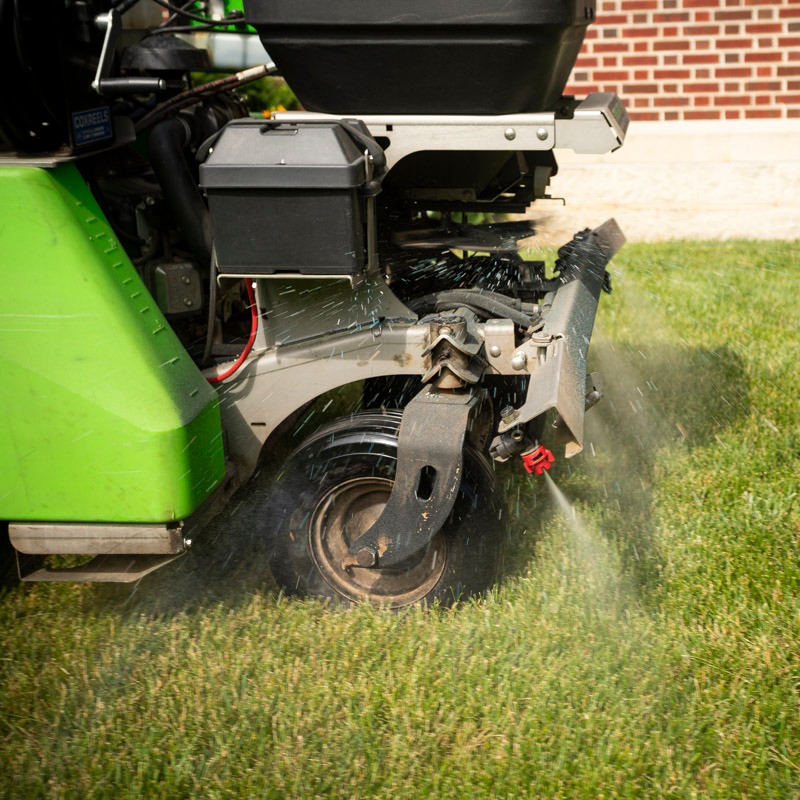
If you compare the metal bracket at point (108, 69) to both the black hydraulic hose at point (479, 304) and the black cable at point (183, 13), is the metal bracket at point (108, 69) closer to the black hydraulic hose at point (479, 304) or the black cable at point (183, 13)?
the black cable at point (183, 13)

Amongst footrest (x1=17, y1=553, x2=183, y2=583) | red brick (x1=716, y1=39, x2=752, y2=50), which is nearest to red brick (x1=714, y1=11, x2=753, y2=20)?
red brick (x1=716, y1=39, x2=752, y2=50)

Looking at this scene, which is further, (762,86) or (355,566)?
(762,86)

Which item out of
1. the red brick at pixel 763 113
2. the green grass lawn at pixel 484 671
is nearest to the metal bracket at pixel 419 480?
the green grass lawn at pixel 484 671

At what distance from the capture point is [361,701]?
2424 mm

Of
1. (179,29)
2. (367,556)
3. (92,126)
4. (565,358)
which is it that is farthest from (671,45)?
(367,556)

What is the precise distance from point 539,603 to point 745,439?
4.47ft

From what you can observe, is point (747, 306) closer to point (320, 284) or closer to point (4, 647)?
point (320, 284)

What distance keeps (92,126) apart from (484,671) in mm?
1620

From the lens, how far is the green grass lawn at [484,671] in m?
2.21

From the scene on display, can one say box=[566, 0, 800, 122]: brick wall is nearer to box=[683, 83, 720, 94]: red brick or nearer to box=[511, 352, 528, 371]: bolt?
box=[683, 83, 720, 94]: red brick

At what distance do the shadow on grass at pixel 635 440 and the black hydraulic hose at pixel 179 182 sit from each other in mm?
1294

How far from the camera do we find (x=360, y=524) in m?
2.79

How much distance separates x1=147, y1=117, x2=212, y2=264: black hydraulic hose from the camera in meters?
2.80

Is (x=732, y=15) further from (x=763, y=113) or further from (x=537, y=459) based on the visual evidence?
(x=537, y=459)
